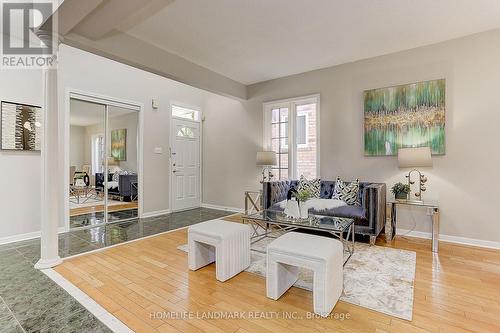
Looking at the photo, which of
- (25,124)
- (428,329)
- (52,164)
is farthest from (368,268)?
(25,124)

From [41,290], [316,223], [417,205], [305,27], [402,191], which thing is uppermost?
[305,27]

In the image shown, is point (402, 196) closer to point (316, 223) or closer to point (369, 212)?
point (369, 212)

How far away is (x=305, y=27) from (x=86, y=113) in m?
3.73

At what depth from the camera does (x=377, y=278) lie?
7.65 ft

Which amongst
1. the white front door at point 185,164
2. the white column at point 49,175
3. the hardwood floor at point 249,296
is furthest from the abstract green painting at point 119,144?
the hardwood floor at point 249,296

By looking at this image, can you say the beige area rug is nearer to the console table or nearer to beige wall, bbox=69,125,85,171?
the console table

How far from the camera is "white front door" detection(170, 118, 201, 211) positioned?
221 inches

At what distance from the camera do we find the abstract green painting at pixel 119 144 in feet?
14.9

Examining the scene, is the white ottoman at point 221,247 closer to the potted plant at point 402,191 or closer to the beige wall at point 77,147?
the potted plant at point 402,191

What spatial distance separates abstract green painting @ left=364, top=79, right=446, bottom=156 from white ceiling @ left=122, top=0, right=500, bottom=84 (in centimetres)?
63

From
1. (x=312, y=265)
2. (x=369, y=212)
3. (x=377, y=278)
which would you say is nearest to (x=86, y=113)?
(x=312, y=265)

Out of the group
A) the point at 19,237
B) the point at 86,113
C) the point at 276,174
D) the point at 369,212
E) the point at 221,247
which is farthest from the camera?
the point at 276,174

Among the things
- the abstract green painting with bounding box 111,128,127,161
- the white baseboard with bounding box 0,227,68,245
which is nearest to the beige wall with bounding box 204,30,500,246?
the abstract green painting with bounding box 111,128,127,161

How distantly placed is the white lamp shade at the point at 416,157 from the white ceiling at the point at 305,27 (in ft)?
4.99
